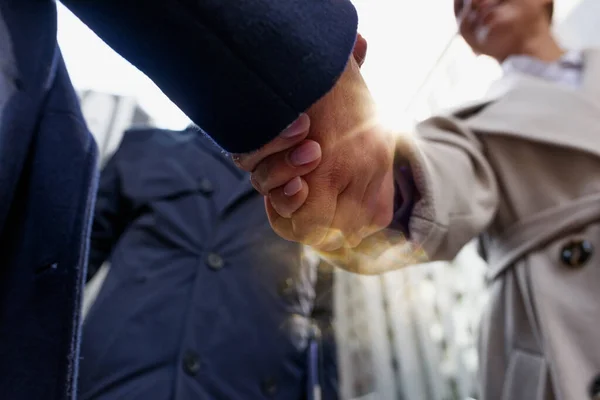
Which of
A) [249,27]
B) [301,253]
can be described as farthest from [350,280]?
[249,27]

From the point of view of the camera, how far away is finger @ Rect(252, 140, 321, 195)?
0.73 feet

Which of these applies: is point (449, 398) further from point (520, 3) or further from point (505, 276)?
point (520, 3)

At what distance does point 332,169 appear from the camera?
256mm

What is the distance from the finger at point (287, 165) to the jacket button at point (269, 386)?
44 centimetres

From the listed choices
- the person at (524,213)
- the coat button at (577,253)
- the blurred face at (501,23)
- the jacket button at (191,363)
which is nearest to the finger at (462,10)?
the blurred face at (501,23)

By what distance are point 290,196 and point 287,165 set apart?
2cm

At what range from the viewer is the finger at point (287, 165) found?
0.22 meters

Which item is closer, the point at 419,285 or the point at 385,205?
the point at 385,205

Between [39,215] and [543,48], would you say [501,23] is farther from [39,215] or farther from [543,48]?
[39,215]

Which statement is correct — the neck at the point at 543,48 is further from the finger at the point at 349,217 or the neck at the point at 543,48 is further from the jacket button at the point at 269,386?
the jacket button at the point at 269,386

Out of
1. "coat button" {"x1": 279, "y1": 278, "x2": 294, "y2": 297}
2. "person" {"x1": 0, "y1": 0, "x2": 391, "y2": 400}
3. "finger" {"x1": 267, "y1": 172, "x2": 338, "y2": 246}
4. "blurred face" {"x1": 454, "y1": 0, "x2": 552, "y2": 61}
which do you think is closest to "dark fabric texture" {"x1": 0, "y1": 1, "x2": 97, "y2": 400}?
"person" {"x1": 0, "y1": 0, "x2": 391, "y2": 400}

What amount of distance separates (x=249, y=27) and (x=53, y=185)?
216 mm

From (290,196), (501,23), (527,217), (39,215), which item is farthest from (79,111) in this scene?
(501,23)

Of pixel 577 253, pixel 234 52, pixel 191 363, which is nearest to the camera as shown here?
pixel 234 52
